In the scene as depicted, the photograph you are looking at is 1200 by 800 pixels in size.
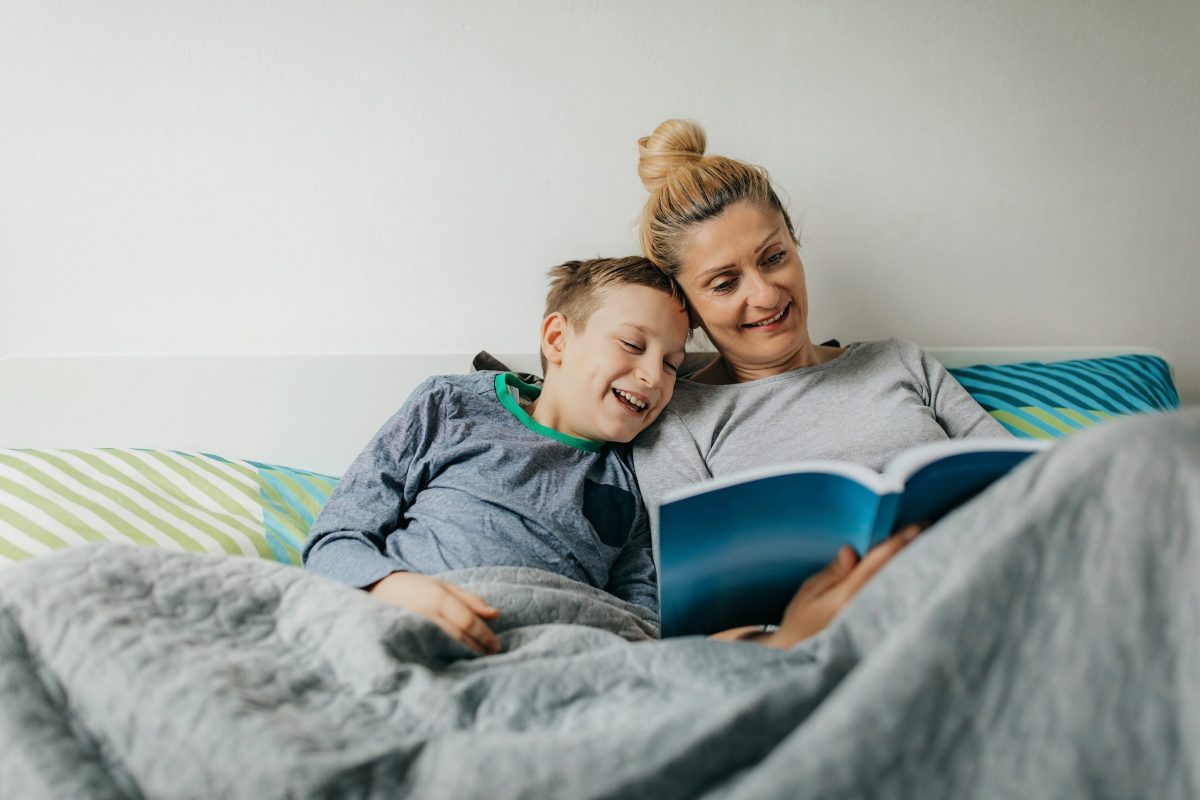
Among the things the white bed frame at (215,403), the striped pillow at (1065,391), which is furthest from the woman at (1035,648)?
the white bed frame at (215,403)

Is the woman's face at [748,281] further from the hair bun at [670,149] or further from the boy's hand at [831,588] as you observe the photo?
the boy's hand at [831,588]

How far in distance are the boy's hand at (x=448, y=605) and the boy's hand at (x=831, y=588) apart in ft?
0.86

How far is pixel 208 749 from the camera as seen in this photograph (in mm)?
546

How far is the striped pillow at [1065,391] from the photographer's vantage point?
4.42ft

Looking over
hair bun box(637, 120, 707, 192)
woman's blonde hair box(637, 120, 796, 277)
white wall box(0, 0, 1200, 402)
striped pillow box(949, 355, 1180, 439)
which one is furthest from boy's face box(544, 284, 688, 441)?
striped pillow box(949, 355, 1180, 439)

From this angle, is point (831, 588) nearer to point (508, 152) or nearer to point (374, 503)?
point (374, 503)

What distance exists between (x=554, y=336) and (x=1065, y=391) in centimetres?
84

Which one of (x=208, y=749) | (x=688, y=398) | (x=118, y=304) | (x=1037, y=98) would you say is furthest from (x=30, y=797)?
(x=1037, y=98)

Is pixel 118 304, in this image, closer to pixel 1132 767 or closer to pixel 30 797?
pixel 30 797

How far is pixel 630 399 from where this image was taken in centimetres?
118

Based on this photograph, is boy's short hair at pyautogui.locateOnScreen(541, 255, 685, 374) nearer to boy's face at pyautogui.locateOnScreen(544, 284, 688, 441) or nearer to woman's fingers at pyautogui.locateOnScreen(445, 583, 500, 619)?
boy's face at pyautogui.locateOnScreen(544, 284, 688, 441)

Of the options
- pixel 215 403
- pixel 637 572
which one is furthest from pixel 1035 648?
pixel 215 403

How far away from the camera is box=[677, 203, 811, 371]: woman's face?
3.95 ft

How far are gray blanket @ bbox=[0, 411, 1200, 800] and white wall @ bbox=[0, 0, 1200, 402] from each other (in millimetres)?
884
